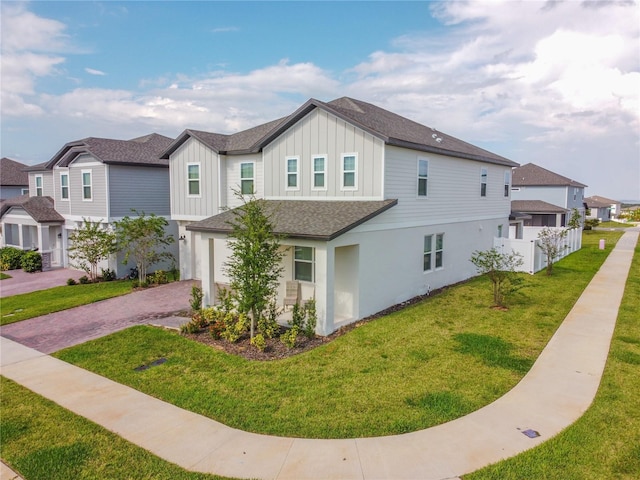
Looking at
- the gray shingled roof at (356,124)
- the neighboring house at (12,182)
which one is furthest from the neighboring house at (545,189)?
the neighboring house at (12,182)

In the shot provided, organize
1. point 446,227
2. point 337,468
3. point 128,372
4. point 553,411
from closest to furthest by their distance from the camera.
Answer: point 337,468 < point 553,411 < point 128,372 < point 446,227

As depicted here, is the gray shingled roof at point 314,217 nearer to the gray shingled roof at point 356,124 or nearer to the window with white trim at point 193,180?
the gray shingled roof at point 356,124

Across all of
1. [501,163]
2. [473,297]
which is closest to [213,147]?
[473,297]

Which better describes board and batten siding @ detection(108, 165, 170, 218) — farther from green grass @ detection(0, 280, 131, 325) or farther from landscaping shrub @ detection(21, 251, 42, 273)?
landscaping shrub @ detection(21, 251, 42, 273)

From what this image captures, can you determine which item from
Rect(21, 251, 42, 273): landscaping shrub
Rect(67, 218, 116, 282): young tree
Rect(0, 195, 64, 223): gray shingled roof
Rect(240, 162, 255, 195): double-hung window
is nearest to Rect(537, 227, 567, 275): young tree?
Rect(240, 162, 255, 195): double-hung window

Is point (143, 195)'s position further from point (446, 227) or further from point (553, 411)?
point (553, 411)

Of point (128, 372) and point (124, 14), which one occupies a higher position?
point (124, 14)
